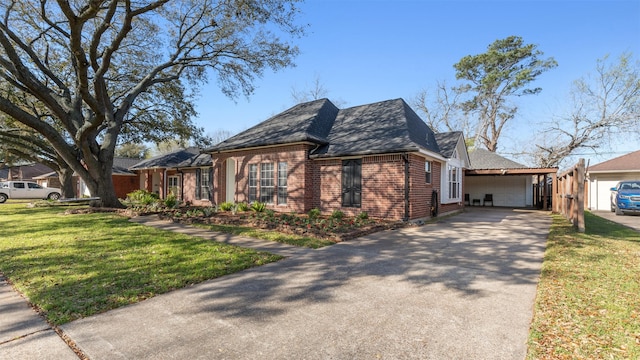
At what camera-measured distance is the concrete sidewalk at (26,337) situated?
270cm

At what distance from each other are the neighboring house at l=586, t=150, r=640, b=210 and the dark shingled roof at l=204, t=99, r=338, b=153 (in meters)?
17.7

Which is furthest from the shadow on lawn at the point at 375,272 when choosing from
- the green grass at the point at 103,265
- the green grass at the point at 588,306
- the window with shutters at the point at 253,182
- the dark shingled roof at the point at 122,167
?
the dark shingled roof at the point at 122,167

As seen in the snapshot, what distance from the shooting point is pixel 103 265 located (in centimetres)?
537

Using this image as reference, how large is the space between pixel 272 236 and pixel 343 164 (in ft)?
17.5

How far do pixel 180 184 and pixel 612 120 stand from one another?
32.8 metres

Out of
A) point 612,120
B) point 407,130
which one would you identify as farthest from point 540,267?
point 612,120

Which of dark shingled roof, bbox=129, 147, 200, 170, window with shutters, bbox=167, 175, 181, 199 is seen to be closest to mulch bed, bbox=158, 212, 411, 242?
window with shutters, bbox=167, 175, 181, 199

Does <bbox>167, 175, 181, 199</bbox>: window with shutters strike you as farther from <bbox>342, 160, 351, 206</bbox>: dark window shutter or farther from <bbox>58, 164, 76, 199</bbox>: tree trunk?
<bbox>342, 160, 351, 206</bbox>: dark window shutter

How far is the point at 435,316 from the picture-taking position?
3.48m

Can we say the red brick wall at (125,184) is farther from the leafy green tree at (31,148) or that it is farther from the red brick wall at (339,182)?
the red brick wall at (339,182)

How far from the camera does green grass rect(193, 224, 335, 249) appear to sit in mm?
7402

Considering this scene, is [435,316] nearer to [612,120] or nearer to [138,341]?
[138,341]

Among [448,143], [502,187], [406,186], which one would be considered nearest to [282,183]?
[406,186]

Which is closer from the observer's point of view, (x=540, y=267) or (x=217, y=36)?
(x=540, y=267)
